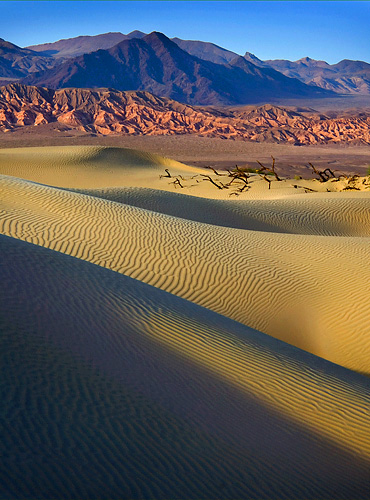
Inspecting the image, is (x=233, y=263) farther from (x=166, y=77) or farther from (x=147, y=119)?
(x=166, y=77)

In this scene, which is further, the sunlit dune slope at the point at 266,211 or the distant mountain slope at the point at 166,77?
Answer: the distant mountain slope at the point at 166,77

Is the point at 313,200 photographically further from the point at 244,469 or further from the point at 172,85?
the point at 172,85

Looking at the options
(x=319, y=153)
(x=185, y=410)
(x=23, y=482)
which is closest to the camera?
(x=23, y=482)

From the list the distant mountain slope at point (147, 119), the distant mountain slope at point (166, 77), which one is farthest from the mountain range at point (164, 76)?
the distant mountain slope at point (147, 119)

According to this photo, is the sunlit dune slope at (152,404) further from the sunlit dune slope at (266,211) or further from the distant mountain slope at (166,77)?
the distant mountain slope at (166,77)

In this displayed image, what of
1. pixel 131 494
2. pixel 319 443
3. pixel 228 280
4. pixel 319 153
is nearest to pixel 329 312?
pixel 228 280

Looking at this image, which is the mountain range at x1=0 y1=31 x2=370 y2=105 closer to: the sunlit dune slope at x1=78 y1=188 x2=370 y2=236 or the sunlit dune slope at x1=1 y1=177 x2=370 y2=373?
the sunlit dune slope at x1=78 y1=188 x2=370 y2=236
